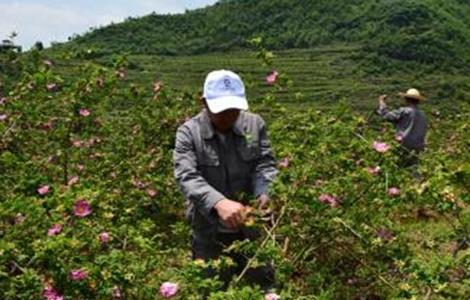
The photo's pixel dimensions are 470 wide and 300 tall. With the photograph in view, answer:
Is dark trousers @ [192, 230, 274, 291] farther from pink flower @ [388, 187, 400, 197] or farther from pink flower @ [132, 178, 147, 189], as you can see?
pink flower @ [132, 178, 147, 189]

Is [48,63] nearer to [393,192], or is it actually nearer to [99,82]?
[99,82]

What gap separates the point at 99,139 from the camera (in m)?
7.34

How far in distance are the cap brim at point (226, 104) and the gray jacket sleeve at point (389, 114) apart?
4353 mm

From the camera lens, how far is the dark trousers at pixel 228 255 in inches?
138

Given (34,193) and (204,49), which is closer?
(34,193)

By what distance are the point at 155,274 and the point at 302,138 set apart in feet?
7.68

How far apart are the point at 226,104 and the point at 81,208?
2.59 ft

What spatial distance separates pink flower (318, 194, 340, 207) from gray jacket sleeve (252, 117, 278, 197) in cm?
43

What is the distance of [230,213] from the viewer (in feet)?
10.2

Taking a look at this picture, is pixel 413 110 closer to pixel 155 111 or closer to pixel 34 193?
pixel 155 111

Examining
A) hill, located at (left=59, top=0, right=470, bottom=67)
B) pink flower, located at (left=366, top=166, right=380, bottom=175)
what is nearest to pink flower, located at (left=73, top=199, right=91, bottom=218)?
pink flower, located at (left=366, top=166, right=380, bottom=175)

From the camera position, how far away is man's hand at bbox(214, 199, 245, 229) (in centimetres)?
312

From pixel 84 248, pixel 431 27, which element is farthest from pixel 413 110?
pixel 431 27

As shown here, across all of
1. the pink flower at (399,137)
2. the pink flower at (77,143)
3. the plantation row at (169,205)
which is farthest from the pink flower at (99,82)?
the pink flower at (399,137)
